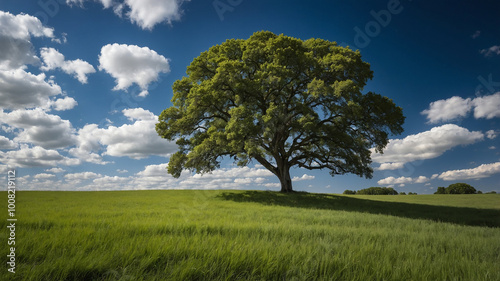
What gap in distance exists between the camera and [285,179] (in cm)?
2247

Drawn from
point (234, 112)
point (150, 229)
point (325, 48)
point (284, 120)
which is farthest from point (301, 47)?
point (150, 229)

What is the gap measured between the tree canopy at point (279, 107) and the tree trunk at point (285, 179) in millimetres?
93

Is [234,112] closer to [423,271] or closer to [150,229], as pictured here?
[150,229]

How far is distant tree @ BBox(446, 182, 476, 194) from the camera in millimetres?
45250

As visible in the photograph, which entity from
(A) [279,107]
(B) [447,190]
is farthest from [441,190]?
(A) [279,107]

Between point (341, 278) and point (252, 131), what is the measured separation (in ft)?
46.6

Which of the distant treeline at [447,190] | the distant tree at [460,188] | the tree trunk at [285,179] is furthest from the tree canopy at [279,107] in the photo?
the distant tree at [460,188]

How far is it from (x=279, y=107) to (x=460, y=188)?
49563mm

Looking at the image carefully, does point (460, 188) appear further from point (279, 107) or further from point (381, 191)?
point (279, 107)

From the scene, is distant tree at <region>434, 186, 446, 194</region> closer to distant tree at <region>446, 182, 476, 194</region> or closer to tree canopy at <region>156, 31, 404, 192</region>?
distant tree at <region>446, 182, 476, 194</region>

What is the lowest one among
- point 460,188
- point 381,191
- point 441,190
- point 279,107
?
point 381,191

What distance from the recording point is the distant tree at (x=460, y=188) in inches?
1781

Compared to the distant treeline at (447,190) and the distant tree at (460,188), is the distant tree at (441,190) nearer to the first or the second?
the distant treeline at (447,190)

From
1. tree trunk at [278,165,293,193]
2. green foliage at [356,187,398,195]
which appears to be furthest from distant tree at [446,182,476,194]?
tree trunk at [278,165,293,193]
